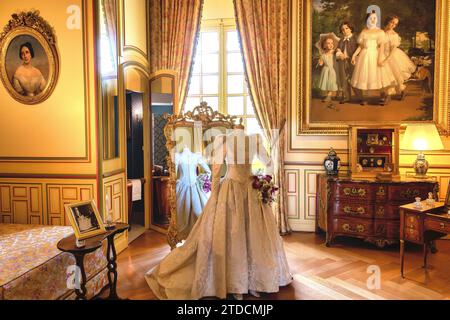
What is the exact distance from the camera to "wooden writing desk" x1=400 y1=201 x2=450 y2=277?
9.97ft

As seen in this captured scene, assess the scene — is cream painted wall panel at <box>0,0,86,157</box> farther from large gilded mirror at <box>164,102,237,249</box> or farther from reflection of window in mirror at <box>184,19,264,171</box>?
reflection of window in mirror at <box>184,19,264,171</box>

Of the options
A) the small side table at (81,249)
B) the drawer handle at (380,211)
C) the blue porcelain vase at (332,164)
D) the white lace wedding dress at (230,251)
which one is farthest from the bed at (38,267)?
the drawer handle at (380,211)

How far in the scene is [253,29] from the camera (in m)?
4.77

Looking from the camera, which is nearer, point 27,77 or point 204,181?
point 27,77

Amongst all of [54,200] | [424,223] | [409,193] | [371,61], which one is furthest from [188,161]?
[371,61]

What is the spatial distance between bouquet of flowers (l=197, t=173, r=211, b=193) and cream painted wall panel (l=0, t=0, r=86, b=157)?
126 centimetres

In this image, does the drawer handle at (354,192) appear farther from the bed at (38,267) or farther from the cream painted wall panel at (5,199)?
the cream painted wall panel at (5,199)

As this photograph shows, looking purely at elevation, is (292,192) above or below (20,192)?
below

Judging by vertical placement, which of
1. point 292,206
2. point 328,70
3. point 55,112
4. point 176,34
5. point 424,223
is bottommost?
point 292,206

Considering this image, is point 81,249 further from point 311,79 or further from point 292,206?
point 311,79

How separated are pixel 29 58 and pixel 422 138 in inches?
176

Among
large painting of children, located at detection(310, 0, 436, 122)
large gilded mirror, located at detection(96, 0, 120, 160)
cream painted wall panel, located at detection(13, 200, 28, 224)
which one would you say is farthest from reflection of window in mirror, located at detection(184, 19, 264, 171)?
cream painted wall panel, located at detection(13, 200, 28, 224)

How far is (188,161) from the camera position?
12.8ft

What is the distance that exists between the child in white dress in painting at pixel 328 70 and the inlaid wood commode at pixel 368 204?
1195mm
